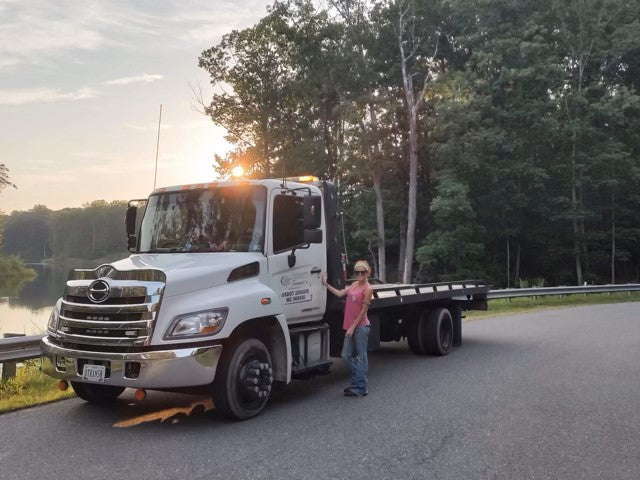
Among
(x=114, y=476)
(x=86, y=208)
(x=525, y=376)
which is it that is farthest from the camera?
(x=86, y=208)

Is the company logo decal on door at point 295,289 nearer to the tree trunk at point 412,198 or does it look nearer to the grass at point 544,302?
the grass at point 544,302

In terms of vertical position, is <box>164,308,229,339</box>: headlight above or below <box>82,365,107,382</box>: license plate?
above

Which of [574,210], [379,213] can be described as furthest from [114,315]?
[574,210]

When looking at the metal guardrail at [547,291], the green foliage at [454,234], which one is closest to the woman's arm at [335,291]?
the metal guardrail at [547,291]

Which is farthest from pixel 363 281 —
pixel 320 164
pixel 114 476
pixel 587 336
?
pixel 320 164

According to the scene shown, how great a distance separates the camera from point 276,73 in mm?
40969

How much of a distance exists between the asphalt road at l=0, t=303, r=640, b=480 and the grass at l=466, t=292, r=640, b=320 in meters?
10.1

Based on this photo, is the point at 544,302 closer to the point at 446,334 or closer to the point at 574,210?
the point at 446,334

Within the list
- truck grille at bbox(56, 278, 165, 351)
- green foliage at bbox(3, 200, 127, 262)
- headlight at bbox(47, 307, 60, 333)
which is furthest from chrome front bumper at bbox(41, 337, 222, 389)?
green foliage at bbox(3, 200, 127, 262)

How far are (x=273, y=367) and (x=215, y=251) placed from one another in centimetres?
146

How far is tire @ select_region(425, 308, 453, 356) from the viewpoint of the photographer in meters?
10.6

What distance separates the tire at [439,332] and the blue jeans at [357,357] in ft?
10.8

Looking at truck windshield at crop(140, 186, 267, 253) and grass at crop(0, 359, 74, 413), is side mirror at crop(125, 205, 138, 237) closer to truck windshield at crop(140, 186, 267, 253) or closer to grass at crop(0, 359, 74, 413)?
truck windshield at crop(140, 186, 267, 253)

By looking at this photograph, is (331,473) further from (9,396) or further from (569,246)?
(569,246)
